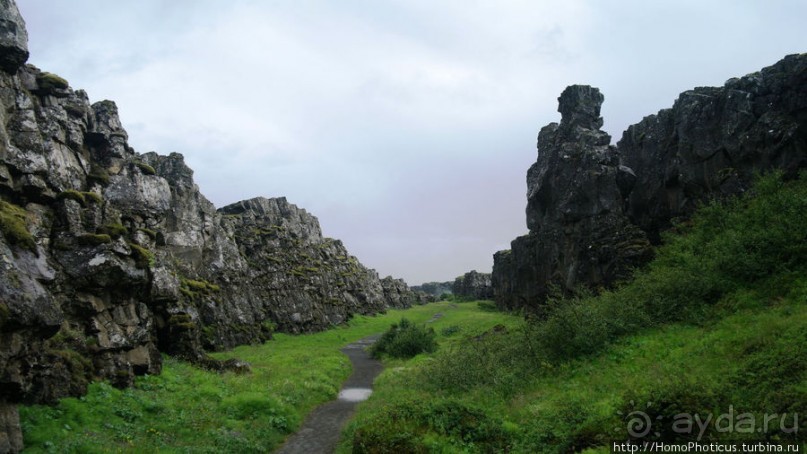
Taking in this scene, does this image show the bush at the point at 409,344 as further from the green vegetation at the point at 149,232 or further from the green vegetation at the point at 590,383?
the green vegetation at the point at 149,232

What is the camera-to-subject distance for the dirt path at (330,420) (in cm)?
1998

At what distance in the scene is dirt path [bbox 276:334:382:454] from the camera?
1998 centimetres

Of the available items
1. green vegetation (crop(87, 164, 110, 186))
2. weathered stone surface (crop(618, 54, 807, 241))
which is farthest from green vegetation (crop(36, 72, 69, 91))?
weathered stone surface (crop(618, 54, 807, 241))

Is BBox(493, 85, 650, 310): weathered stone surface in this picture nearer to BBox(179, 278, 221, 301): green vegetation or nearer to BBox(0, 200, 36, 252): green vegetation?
BBox(0, 200, 36, 252): green vegetation

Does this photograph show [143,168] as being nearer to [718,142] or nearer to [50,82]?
[50,82]

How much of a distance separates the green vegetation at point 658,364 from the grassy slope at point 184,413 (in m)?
4.28

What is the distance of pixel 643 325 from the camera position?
25375 mm

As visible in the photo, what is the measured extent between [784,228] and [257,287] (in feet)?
187

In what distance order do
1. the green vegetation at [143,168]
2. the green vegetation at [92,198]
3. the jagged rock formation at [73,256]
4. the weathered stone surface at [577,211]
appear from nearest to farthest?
the jagged rock formation at [73,256]
the green vegetation at [92,198]
the green vegetation at [143,168]
the weathered stone surface at [577,211]

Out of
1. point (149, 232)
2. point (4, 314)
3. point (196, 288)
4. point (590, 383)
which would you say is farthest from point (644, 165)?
point (4, 314)

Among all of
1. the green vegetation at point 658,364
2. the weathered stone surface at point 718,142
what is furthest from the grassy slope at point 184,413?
the weathered stone surface at point 718,142

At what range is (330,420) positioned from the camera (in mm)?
24078

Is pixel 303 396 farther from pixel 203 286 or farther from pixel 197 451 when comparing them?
pixel 203 286

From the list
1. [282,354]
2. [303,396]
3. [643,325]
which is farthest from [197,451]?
[282,354]
